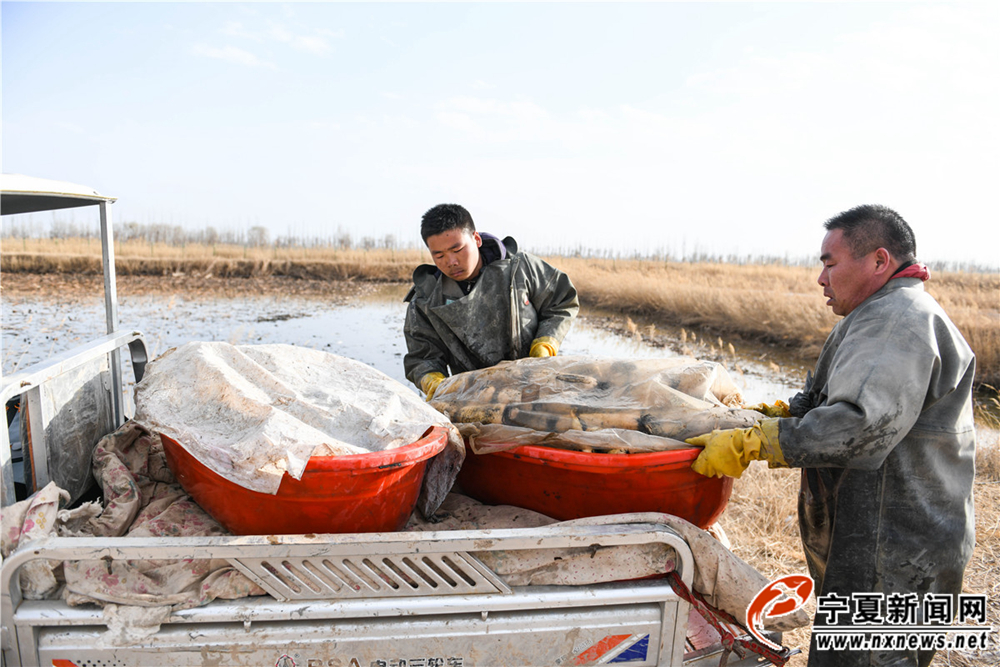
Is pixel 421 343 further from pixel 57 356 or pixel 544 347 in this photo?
pixel 57 356

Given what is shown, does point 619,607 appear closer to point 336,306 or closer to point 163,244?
point 336,306

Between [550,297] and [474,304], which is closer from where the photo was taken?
[474,304]

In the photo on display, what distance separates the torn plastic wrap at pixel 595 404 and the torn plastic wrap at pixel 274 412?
0.22 metres

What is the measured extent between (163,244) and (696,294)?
25.0 metres

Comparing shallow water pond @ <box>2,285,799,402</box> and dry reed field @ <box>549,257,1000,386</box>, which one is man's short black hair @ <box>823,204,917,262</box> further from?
dry reed field @ <box>549,257,1000,386</box>

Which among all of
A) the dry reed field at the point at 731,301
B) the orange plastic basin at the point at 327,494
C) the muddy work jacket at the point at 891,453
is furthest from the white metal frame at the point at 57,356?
the dry reed field at the point at 731,301

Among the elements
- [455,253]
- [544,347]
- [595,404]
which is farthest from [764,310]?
[595,404]

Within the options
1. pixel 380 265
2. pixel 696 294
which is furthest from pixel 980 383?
pixel 380 265

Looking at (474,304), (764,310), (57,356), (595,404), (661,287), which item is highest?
(474,304)

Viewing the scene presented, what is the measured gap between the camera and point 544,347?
299 cm

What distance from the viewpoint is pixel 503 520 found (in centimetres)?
198

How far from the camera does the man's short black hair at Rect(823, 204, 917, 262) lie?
6.61 ft

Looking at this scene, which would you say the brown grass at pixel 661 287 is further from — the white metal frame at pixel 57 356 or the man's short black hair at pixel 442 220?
the white metal frame at pixel 57 356

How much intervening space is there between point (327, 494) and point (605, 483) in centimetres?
85
